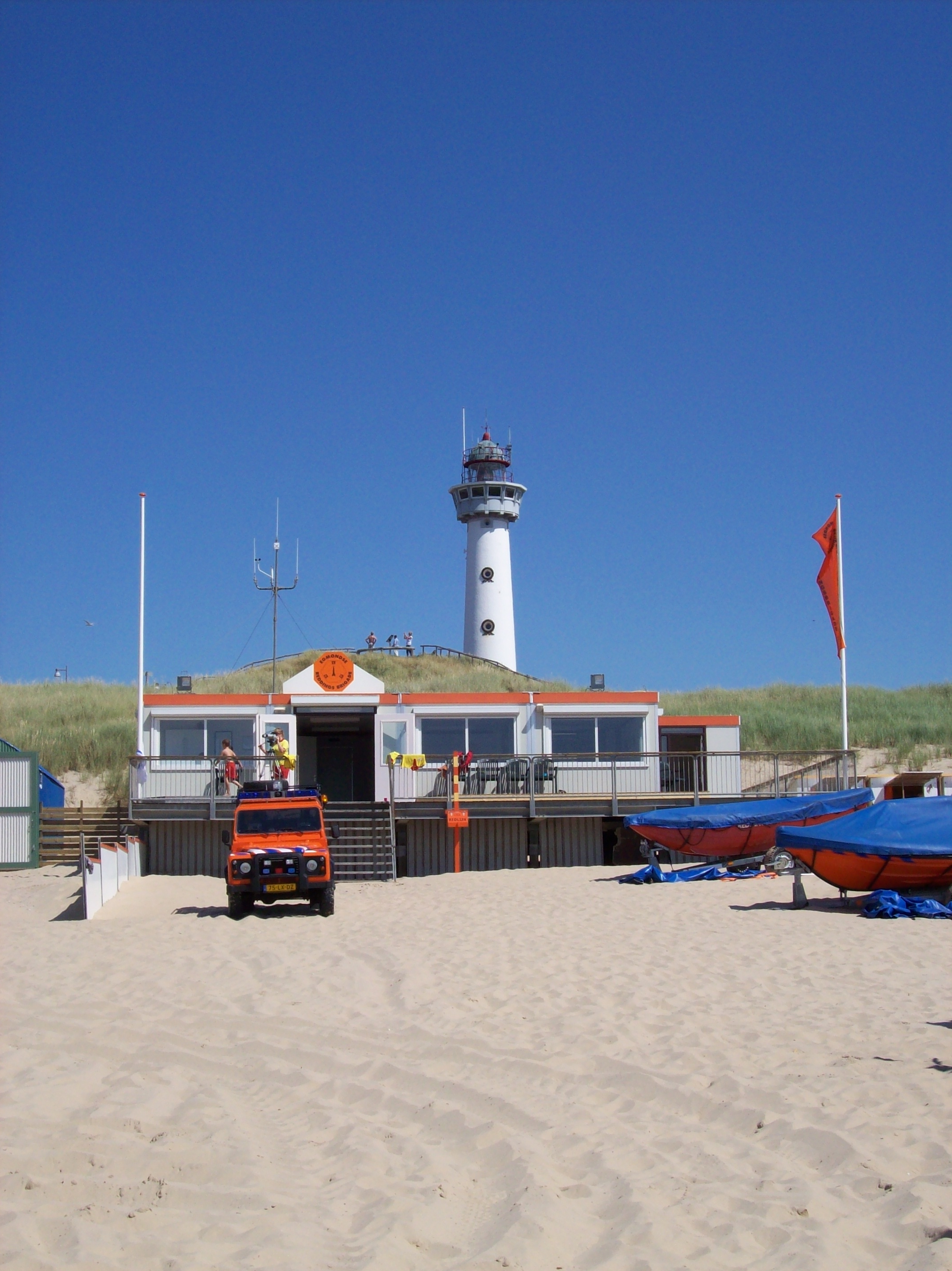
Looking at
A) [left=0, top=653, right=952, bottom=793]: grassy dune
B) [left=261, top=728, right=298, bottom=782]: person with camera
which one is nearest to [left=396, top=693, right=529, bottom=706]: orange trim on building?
[left=261, top=728, right=298, bottom=782]: person with camera

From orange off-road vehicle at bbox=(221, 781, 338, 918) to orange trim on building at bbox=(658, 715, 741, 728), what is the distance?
480 inches

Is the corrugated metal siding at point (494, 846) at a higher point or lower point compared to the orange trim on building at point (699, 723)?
lower

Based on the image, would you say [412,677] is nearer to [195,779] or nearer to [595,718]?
[595,718]

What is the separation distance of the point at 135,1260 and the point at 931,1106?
4457 millimetres

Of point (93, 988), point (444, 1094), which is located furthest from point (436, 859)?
point (444, 1094)

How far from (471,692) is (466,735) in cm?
1390

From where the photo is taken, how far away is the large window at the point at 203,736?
2739 cm

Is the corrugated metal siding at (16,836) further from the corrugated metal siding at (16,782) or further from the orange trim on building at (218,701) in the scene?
the orange trim on building at (218,701)

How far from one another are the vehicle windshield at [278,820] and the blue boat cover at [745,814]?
7.23m

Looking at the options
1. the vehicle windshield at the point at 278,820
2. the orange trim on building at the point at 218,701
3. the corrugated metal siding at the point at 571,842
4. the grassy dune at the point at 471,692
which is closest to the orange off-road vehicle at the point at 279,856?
the vehicle windshield at the point at 278,820

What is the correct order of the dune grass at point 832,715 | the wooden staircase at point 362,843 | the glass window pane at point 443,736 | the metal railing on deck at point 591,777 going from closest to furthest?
the wooden staircase at point 362,843 → the metal railing on deck at point 591,777 → the glass window pane at point 443,736 → the dune grass at point 832,715

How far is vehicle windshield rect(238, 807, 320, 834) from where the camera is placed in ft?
60.5

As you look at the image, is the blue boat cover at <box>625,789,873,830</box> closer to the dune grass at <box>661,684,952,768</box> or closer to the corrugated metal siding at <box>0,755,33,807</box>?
the corrugated metal siding at <box>0,755,33,807</box>

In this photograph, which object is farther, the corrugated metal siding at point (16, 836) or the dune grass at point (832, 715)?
the dune grass at point (832, 715)
